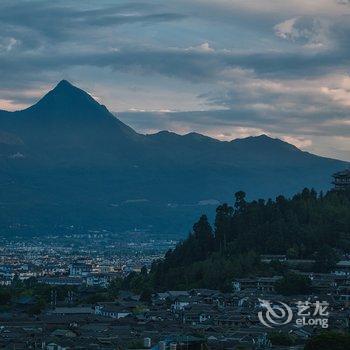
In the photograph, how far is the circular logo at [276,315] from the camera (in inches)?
1956

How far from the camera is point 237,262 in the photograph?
70188mm

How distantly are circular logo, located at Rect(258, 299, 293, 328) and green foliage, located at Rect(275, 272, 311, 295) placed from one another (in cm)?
668

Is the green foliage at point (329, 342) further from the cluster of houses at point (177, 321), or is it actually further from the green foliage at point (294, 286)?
the green foliage at point (294, 286)

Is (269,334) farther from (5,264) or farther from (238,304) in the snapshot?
(5,264)

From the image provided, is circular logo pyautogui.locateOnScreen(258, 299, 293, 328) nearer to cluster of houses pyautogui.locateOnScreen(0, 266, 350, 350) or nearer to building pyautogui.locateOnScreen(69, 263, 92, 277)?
cluster of houses pyautogui.locateOnScreen(0, 266, 350, 350)

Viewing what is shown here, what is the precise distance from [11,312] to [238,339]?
19.4m

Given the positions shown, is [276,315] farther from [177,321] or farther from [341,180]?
[341,180]

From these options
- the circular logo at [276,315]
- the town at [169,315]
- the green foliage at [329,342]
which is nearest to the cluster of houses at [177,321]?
the town at [169,315]

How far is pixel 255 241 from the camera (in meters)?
74.1

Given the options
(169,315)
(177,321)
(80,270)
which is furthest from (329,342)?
(80,270)

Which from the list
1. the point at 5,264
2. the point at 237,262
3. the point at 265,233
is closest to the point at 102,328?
the point at 237,262

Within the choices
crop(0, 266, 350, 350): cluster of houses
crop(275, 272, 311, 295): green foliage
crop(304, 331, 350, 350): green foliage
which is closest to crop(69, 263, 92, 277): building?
crop(0, 266, 350, 350): cluster of houses

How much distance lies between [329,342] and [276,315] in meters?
12.2

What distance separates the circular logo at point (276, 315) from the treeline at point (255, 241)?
12574 mm
